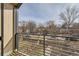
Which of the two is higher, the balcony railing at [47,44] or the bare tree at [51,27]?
the bare tree at [51,27]

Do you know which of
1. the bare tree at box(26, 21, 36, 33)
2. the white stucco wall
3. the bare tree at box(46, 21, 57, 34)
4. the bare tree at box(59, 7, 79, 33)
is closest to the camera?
the white stucco wall

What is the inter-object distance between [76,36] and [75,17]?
0.43 meters

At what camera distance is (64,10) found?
4.00 metres

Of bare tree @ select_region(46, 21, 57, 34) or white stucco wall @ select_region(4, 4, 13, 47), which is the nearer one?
white stucco wall @ select_region(4, 4, 13, 47)

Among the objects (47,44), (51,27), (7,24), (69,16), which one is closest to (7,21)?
(7,24)

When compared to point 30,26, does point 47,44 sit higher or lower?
lower

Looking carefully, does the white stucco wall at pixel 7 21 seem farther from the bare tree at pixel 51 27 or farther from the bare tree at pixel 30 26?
the bare tree at pixel 51 27

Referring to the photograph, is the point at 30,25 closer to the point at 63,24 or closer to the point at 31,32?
the point at 31,32

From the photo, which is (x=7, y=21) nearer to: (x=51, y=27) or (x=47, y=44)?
(x=51, y=27)

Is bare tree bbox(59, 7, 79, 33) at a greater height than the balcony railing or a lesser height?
greater

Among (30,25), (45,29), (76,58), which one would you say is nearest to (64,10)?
(45,29)

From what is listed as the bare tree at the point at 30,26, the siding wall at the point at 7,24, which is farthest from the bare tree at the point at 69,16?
the siding wall at the point at 7,24

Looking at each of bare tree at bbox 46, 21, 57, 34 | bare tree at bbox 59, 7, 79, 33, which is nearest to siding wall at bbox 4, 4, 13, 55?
bare tree at bbox 46, 21, 57, 34

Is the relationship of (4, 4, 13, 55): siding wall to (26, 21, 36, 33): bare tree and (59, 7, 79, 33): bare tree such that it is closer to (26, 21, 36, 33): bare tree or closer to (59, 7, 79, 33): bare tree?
(26, 21, 36, 33): bare tree
